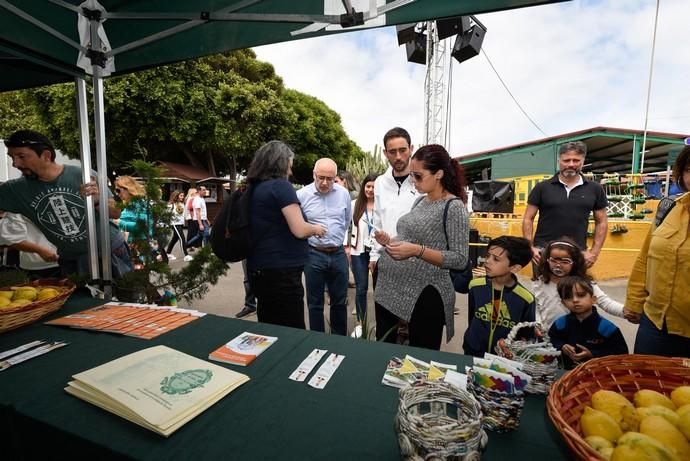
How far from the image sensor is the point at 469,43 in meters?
7.35

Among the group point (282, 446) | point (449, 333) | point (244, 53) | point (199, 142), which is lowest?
point (449, 333)

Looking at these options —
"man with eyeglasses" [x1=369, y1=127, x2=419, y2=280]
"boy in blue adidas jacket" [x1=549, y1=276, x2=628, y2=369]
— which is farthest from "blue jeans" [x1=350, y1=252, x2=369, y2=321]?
"boy in blue adidas jacket" [x1=549, y1=276, x2=628, y2=369]

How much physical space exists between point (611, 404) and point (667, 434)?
0.12m

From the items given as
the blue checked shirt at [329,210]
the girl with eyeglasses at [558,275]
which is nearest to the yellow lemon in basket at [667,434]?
the girl with eyeglasses at [558,275]

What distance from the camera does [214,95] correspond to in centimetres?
1308

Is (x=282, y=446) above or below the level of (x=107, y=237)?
below

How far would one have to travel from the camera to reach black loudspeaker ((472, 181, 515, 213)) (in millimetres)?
7332

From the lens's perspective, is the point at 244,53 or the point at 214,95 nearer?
the point at 214,95

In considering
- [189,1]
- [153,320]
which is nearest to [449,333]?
[153,320]

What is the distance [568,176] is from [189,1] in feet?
10.2

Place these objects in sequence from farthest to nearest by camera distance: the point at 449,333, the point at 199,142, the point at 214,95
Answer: the point at 199,142, the point at 214,95, the point at 449,333

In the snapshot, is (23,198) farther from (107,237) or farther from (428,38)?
(428,38)

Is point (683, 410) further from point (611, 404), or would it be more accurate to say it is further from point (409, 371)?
point (409, 371)

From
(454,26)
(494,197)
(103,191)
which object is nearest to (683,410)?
(103,191)
